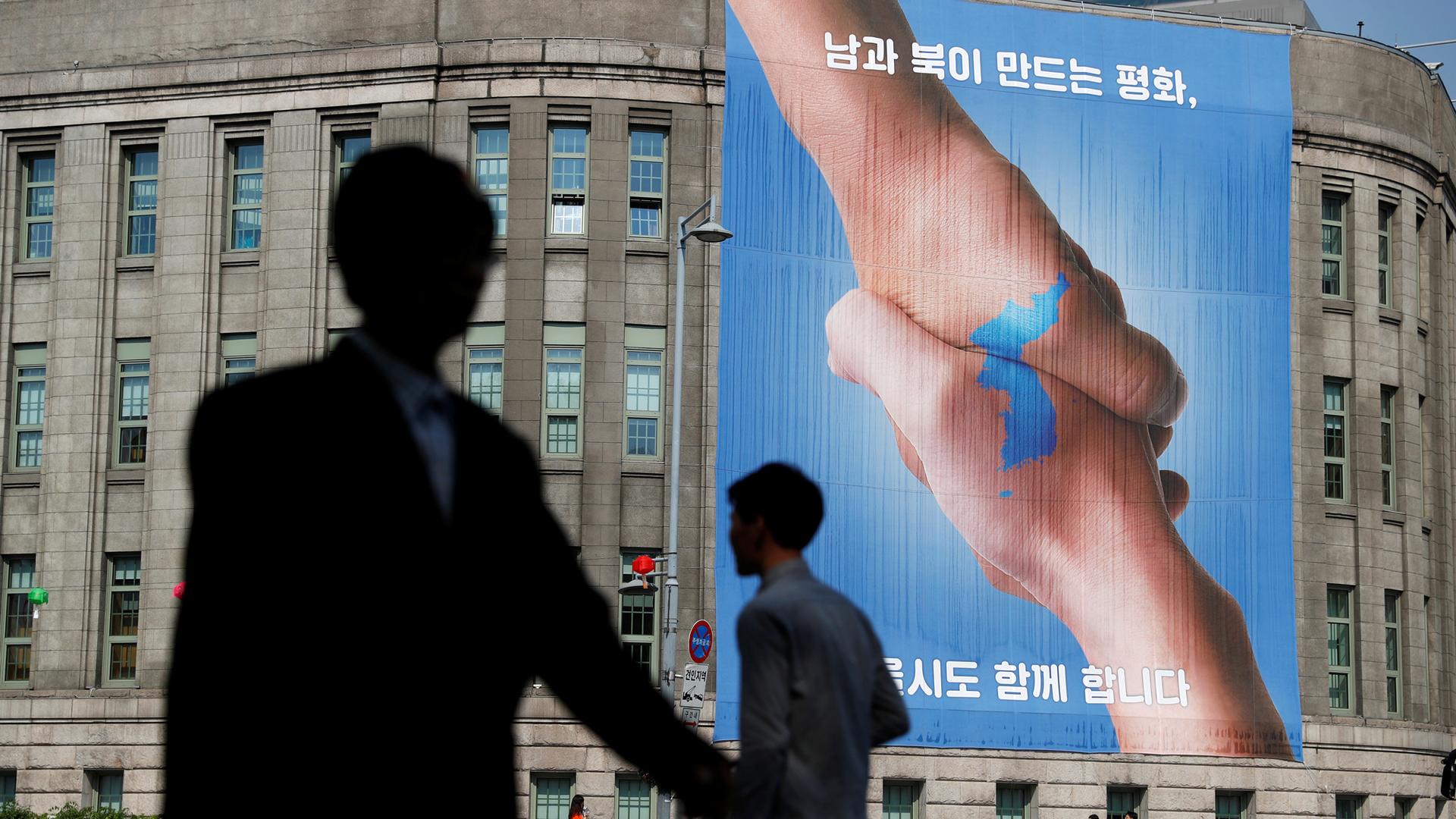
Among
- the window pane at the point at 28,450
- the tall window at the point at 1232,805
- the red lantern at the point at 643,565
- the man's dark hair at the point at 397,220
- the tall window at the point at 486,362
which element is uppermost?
the tall window at the point at 486,362

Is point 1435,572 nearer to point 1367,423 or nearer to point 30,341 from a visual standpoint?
point 1367,423

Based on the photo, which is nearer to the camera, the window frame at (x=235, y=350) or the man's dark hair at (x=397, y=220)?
the man's dark hair at (x=397, y=220)

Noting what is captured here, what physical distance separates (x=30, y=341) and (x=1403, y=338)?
2885cm

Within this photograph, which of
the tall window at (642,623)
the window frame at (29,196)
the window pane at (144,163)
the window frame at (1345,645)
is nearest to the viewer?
the tall window at (642,623)

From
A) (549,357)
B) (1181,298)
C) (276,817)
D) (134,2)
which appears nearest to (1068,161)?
(1181,298)

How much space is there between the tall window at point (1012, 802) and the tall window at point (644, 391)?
369 inches

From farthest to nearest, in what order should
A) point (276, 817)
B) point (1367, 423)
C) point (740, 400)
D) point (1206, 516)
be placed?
1. point (1367, 423)
2. point (1206, 516)
3. point (740, 400)
4. point (276, 817)

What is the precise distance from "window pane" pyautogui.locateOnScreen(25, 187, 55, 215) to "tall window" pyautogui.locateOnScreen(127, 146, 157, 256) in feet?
Result: 5.74

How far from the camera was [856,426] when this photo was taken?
36.2 meters

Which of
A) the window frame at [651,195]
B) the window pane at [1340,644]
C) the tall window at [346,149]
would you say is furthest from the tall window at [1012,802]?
the tall window at [346,149]

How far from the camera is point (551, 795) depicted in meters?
35.0

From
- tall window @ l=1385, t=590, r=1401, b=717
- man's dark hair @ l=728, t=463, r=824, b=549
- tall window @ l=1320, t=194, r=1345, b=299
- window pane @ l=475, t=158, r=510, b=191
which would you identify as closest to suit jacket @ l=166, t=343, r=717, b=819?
man's dark hair @ l=728, t=463, r=824, b=549

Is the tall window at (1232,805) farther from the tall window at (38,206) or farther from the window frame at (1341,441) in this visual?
the tall window at (38,206)

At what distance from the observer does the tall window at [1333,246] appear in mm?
40812
